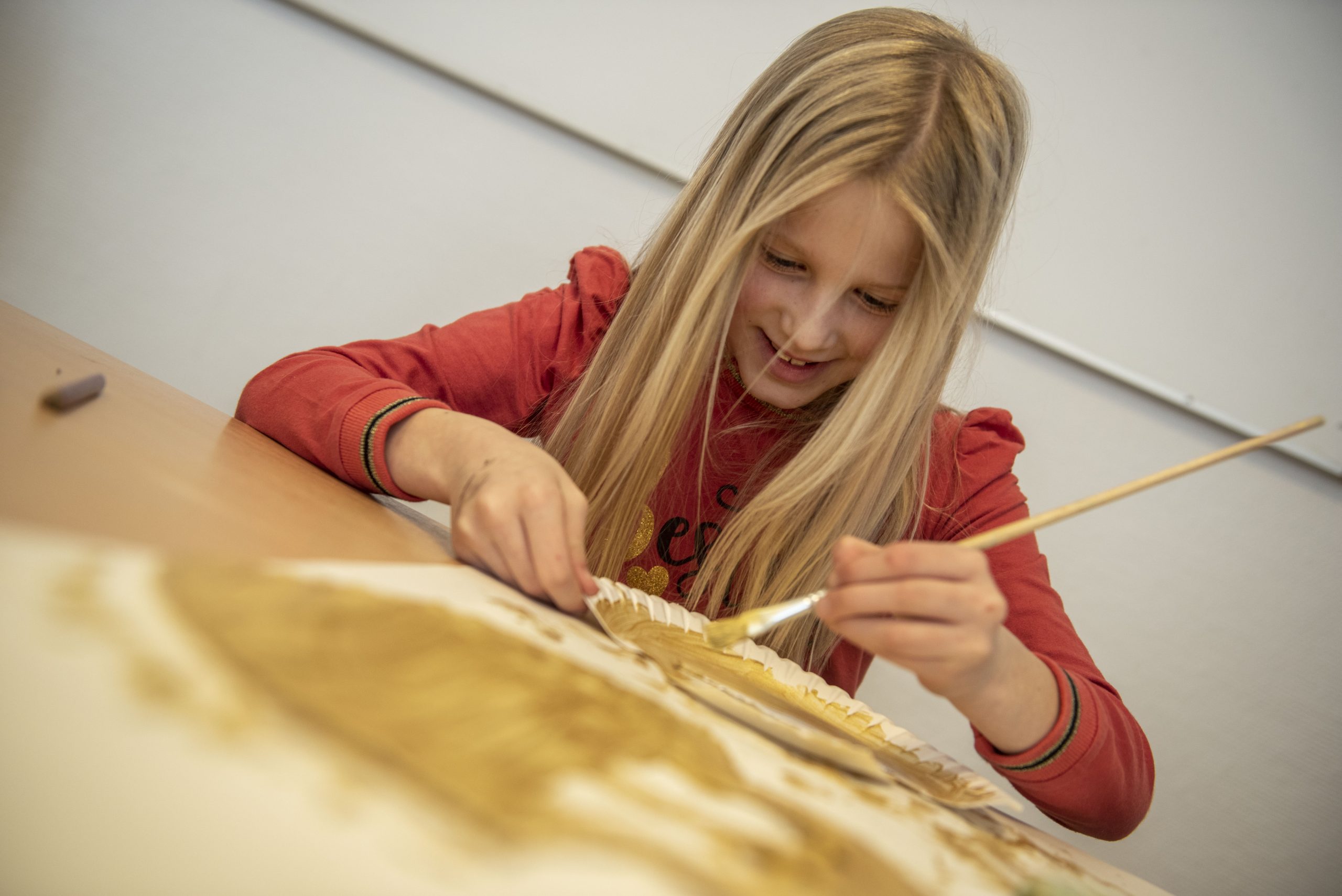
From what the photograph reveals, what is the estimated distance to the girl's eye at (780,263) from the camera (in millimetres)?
643

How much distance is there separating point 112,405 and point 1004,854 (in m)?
0.51

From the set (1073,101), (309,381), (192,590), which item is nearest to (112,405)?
(309,381)

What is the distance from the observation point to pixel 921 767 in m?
0.45

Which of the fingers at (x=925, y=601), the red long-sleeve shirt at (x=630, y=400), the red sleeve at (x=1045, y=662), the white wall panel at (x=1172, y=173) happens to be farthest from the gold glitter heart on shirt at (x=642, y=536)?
the white wall panel at (x=1172, y=173)

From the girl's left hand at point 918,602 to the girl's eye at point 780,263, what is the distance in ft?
1.00

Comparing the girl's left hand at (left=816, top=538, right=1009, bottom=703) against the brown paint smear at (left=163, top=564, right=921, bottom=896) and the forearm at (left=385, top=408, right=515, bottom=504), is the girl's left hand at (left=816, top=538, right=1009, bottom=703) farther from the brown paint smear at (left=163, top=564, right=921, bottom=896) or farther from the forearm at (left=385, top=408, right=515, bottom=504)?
the forearm at (left=385, top=408, right=515, bottom=504)

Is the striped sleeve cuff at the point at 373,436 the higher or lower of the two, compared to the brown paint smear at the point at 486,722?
lower

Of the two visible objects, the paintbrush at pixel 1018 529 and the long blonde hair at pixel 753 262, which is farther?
the long blonde hair at pixel 753 262

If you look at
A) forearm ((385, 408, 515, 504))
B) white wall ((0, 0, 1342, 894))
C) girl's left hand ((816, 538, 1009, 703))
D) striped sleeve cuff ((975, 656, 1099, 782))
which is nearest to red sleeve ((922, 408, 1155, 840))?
striped sleeve cuff ((975, 656, 1099, 782))

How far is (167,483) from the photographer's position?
36 cm

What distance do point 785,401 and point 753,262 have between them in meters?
0.13

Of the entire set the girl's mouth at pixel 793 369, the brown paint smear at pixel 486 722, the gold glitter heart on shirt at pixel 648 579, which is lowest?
the gold glitter heart on shirt at pixel 648 579

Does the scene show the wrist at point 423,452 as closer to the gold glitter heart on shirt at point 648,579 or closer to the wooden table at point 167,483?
the wooden table at point 167,483

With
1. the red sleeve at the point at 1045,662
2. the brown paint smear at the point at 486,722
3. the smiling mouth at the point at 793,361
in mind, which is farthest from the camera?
the smiling mouth at the point at 793,361
